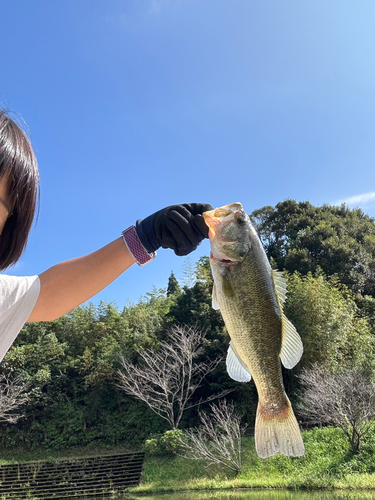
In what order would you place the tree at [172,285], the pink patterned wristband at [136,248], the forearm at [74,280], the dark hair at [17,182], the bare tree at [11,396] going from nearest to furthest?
1. the dark hair at [17,182]
2. the forearm at [74,280]
3. the pink patterned wristband at [136,248]
4. the bare tree at [11,396]
5. the tree at [172,285]

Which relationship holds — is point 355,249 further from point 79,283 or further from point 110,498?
point 79,283

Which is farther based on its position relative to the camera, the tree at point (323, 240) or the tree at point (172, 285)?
the tree at point (172, 285)

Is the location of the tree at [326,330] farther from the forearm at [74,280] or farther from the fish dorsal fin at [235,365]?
the forearm at [74,280]

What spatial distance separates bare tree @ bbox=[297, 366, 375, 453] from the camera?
12828 mm

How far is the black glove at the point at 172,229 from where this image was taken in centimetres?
161

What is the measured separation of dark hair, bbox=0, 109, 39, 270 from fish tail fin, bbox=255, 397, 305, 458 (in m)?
1.20

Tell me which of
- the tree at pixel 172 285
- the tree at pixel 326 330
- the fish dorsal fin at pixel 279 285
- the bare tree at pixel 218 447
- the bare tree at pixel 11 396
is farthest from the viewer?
the tree at pixel 172 285

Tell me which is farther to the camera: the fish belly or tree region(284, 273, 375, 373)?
tree region(284, 273, 375, 373)

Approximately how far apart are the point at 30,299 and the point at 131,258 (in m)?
0.44

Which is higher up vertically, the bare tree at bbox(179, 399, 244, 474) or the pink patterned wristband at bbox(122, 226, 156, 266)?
the pink patterned wristband at bbox(122, 226, 156, 266)

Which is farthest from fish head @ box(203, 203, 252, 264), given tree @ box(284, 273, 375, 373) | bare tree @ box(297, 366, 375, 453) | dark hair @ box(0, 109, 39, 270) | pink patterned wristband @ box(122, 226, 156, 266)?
tree @ box(284, 273, 375, 373)

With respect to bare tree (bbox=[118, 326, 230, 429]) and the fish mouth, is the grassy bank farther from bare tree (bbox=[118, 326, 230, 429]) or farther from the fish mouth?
the fish mouth

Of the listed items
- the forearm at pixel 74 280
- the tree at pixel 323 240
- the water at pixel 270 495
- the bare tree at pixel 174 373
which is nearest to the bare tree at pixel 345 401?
the water at pixel 270 495

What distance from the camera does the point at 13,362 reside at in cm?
2091
